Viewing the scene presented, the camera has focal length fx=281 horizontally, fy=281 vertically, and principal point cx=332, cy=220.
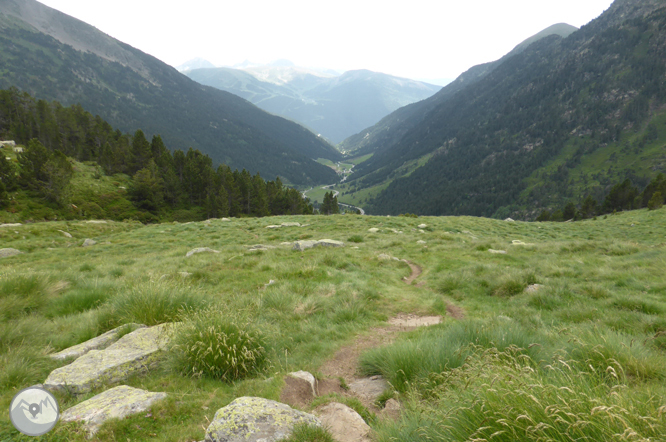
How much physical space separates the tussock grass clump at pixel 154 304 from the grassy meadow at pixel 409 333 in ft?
0.11

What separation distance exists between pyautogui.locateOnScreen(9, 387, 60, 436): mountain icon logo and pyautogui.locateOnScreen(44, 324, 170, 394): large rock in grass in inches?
77.1

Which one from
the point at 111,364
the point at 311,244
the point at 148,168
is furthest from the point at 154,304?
the point at 148,168

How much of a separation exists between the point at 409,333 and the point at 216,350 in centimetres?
406

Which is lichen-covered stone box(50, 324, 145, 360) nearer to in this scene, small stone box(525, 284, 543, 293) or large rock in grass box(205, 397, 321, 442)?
large rock in grass box(205, 397, 321, 442)

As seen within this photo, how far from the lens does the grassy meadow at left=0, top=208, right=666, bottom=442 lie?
2.40 m

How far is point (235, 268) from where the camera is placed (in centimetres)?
1163

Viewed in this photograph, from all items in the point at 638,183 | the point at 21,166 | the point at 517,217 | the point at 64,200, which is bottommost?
the point at 517,217

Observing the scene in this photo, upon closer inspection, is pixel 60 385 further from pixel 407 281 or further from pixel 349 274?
pixel 407 281

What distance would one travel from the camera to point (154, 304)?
6.30m

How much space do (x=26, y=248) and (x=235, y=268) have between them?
19179 millimetres

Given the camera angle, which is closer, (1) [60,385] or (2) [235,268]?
(1) [60,385]

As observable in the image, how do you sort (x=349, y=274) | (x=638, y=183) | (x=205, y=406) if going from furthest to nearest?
(x=638, y=183) < (x=349, y=274) < (x=205, y=406)

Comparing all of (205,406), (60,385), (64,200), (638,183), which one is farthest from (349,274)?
(638,183)

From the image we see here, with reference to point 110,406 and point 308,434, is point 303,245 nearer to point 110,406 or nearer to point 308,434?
point 110,406
